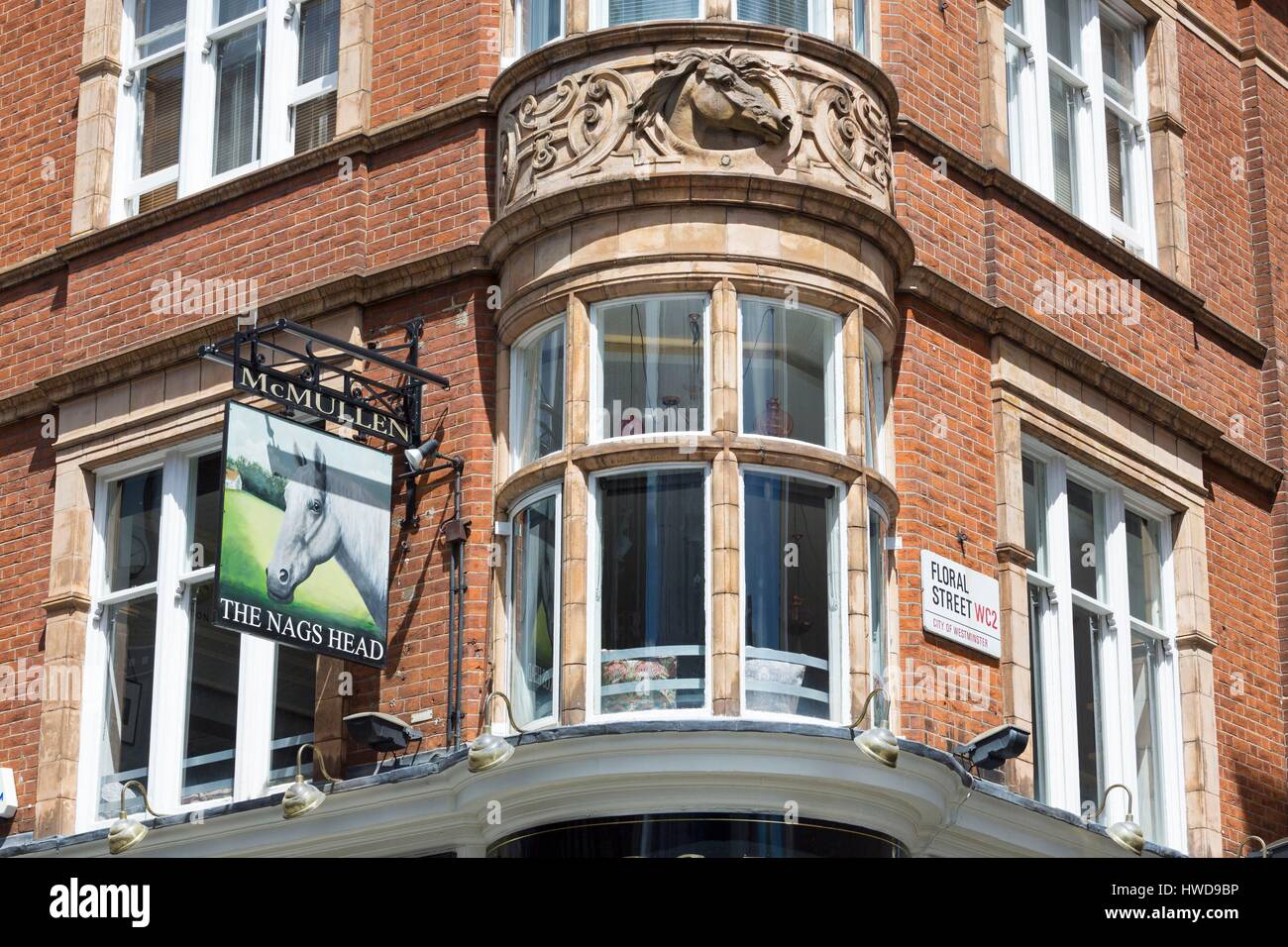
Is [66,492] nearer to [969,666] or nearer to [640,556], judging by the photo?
[640,556]

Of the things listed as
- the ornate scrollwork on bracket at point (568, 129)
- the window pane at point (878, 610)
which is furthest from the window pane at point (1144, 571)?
the ornate scrollwork on bracket at point (568, 129)

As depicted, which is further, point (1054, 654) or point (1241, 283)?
point (1241, 283)

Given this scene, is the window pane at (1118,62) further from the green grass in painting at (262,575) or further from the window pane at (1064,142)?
the green grass in painting at (262,575)

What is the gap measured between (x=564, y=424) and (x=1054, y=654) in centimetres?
401

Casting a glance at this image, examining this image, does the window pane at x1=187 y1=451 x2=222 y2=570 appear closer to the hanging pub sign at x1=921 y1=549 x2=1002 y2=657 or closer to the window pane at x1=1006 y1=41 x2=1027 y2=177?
the hanging pub sign at x1=921 y1=549 x2=1002 y2=657

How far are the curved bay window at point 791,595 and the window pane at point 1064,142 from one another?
4.60 metres

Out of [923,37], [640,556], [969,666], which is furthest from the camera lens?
[923,37]

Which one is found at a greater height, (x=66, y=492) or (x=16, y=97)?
(x=16, y=97)

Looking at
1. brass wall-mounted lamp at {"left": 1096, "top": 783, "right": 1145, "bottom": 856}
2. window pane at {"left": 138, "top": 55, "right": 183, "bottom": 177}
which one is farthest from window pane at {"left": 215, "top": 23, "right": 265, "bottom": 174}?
brass wall-mounted lamp at {"left": 1096, "top": 783, "right": 1145, "bottom": 856}

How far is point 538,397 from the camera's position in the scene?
16938mm

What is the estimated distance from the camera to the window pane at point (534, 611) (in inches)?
638

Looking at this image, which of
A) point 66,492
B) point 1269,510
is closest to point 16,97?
point 66,492

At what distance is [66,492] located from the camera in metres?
19.1

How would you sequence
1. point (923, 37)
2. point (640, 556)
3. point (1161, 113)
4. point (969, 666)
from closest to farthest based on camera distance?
point (640, 556) < point (969, 666) < point (923, 37) < point (1161, 113)
